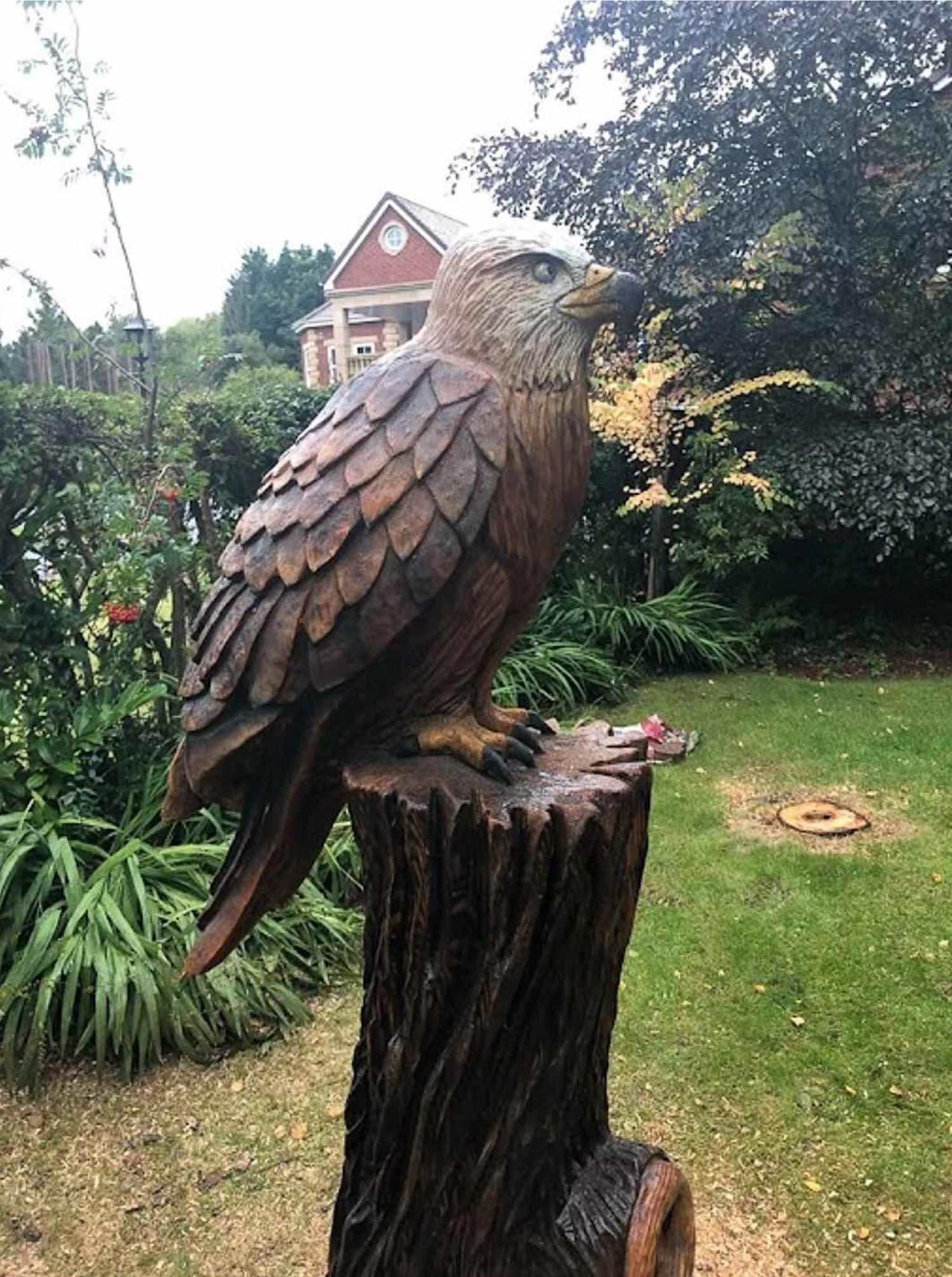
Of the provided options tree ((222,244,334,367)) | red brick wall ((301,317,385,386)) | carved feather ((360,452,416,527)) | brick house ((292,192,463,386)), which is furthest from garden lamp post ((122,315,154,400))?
tree ((222,244,334,367))

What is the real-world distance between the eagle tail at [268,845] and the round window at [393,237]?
16712mm

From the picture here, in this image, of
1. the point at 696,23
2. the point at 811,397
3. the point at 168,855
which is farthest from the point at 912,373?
the point at 168,855

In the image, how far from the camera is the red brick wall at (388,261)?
16344 mm

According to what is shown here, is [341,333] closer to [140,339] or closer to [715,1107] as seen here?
[140,339]

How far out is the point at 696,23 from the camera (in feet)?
20.6

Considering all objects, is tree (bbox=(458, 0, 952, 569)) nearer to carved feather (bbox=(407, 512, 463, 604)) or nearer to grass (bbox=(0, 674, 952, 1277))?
grass (bbox=(0, 674, 952, 1277))

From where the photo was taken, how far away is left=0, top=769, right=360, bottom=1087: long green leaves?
284cm

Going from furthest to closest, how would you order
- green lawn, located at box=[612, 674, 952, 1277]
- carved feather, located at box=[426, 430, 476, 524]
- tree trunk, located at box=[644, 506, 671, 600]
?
tree trunk, located at box=[644, 506, 671, 600], green lawn, located at box=[612, 674, 952, 1277], carved feather, located at box=[426, 430, 476, 524]

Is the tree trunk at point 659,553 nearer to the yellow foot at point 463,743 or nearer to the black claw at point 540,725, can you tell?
the black claw at point 540,725

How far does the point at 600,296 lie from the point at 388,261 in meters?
16.7

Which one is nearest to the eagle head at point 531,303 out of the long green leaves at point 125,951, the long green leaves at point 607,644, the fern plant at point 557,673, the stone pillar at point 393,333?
the long green leaves at point 125,951

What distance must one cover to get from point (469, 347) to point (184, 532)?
3260 mm

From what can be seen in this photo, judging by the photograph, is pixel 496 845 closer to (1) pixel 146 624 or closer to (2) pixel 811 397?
(1) pixel 146 624

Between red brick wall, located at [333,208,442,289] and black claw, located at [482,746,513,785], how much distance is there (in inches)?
620
